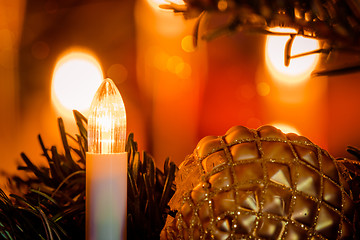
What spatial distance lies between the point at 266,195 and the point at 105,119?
0.19 m

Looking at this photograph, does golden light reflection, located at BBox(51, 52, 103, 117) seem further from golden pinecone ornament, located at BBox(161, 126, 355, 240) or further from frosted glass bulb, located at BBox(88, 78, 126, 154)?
golden pinecone ornament, located at BBox(161, 126, 355, 240)

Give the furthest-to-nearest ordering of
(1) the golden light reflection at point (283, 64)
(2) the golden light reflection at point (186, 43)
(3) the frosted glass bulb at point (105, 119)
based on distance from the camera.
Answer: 1. (2) the golden light reflection at point (186, 43)
2. (1) the golden light reflection at point (283, 64)
3. (3) the frosted glass bulb at point (105, 119)

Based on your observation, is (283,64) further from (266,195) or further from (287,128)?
(266,195)

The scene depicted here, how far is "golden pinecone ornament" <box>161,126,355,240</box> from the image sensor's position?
287 millimetres

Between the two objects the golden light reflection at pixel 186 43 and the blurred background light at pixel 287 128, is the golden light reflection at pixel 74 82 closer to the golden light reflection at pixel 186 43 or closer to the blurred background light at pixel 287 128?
the golden light reflection at pixel 186 43

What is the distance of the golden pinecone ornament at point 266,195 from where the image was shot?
0.29 m

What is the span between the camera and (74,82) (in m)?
0.87

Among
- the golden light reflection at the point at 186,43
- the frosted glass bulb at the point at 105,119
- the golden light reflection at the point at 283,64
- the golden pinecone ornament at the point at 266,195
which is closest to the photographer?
the golden pinecone ornament at the point at 266,195

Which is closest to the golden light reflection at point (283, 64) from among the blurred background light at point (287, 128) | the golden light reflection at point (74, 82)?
the blurred background light at point (287, 128)

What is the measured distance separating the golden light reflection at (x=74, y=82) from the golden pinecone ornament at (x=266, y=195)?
1.99 ft

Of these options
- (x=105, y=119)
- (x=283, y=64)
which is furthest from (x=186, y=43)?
(x=105, y=119)

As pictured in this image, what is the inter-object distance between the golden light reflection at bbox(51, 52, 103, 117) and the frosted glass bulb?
47 cm

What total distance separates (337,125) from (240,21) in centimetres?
48

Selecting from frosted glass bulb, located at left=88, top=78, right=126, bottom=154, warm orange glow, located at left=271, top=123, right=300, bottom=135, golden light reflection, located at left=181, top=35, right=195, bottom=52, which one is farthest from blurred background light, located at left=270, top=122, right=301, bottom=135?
frosted glass bulb, located at left=88, top=78, right=126, bottom=154
